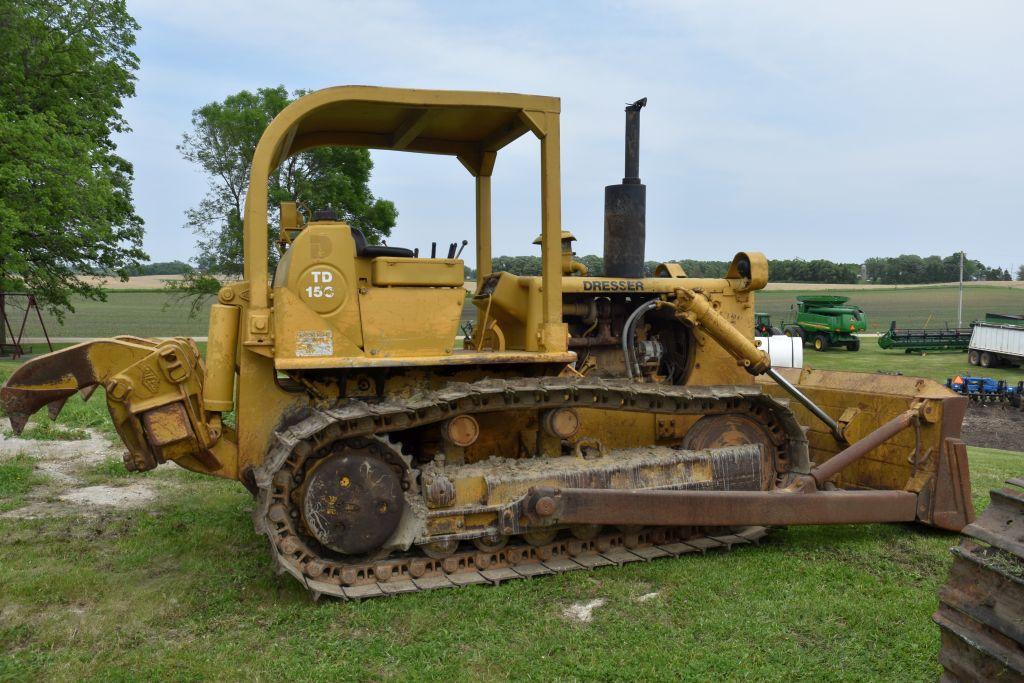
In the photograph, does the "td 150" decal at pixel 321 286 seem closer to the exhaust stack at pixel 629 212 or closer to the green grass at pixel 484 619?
the green grass at pixel 484 619

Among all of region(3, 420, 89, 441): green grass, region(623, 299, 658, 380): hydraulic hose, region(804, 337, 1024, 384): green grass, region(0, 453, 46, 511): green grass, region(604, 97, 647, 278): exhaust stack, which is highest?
region(604, 97, 647, 278): exhaust stack

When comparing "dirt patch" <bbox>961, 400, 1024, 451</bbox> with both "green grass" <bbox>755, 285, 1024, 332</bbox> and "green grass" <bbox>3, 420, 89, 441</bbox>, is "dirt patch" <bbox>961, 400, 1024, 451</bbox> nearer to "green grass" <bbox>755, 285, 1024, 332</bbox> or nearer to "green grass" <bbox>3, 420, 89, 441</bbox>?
"green grass" <bbox>3, 420, 89, 441</bbox>

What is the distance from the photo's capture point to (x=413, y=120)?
20.8 feet

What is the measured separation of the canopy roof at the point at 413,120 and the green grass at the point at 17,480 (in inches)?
169

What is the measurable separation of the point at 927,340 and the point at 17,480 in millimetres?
33628

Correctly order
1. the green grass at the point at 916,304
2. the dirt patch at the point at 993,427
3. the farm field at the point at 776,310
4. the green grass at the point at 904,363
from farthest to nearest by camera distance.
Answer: the green grass at the point at 916,304 → the farm field at the point at 776,310 → the green grass at the point at 904,363 → the dirt patch at the point at 993,427

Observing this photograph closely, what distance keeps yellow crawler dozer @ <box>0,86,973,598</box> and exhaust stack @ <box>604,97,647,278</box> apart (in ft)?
2.05

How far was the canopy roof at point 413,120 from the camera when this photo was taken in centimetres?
541

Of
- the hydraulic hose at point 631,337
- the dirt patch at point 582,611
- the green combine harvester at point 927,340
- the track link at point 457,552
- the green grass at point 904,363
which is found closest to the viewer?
the dirt patch at point 582,611

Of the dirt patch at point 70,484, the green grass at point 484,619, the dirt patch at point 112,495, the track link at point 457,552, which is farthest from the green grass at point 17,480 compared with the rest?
the track link at point 457,552

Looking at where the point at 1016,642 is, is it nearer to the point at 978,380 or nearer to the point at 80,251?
the point at 978,380

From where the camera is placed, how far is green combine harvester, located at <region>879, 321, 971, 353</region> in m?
32.8

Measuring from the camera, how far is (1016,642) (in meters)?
3.21

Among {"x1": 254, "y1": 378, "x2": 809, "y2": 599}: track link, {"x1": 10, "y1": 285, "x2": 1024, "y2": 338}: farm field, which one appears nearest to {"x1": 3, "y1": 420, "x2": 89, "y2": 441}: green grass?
{"x1": 254, "y1": 378, "x2": 809, "y2": 599}: track link
